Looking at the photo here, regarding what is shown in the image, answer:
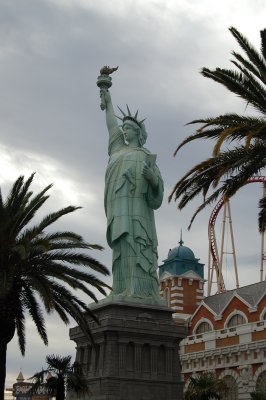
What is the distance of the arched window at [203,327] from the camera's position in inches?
1769

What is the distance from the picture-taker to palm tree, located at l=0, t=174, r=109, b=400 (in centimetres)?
1958

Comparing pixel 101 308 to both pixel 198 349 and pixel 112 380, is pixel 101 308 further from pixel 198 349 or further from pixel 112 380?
Answer: pixel 198 349

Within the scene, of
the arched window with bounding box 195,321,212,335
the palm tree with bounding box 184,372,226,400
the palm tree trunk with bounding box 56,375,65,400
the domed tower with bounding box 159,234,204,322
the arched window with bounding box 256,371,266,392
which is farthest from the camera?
the domed tower with bounding box 159,234,204,322

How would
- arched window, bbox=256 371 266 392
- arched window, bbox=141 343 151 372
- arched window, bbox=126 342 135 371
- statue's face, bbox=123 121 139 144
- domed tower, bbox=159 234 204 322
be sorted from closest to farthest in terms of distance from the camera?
arched window, bbox=126 342 135 371, arched window, bbox=141 343 151 372, arched window, bbox=256 371 266 392, statue's face, bbox=123 121 139 144, domed tower, bbox=159 234 204 322

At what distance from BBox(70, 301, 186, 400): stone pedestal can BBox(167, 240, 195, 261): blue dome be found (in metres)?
18.4

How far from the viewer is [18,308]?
2017cm

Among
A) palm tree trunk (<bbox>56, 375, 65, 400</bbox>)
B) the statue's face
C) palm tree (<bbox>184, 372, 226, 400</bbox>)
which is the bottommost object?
palm tree trunk (<bbox>56, 375, 65, 400</bbox>)

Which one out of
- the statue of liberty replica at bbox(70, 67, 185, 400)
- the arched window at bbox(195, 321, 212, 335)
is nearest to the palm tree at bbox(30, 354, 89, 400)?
the statue of liberty replica at bbox(70, 67, 185, 400)

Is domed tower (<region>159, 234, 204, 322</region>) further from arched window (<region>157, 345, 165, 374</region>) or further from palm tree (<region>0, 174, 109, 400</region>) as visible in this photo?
palm tree (<region>0, 174, 109, 400</region>)

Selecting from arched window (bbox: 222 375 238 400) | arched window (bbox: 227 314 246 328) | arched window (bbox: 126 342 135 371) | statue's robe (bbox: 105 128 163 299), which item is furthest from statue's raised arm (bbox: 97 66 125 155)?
arched window (bbox: 222 375 238 400)

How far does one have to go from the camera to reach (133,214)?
37.4 meters

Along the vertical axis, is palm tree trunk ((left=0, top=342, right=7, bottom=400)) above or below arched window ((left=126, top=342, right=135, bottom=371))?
below

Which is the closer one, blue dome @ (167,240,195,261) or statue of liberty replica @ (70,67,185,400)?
statue of liberty replica @ (70,67,185,400)

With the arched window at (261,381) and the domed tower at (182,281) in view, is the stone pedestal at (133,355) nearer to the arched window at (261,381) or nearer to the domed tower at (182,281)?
the arched window at (261,381)
